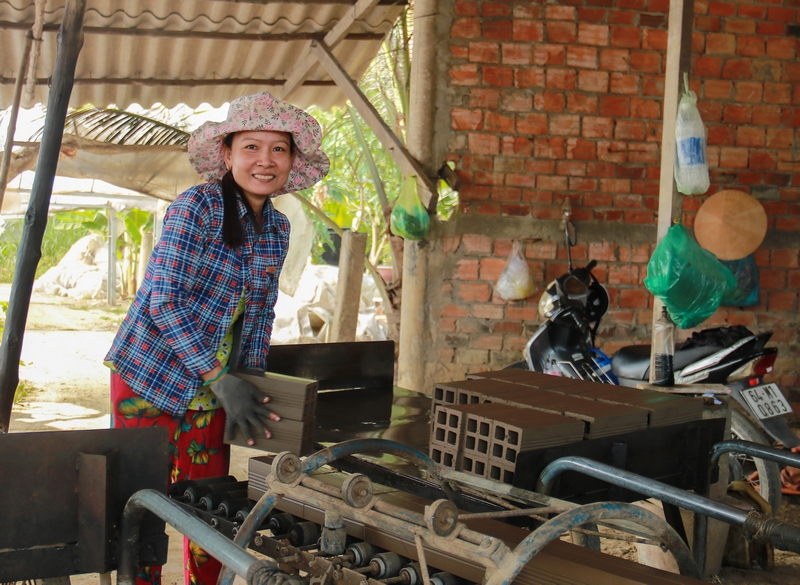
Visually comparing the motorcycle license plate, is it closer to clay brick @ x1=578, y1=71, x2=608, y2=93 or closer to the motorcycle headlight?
the motorcycle headlight

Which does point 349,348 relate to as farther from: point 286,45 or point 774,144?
point 774,144

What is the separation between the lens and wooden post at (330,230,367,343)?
19.8 ft

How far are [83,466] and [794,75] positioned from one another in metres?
4.86

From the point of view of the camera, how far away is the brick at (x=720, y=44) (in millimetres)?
4859

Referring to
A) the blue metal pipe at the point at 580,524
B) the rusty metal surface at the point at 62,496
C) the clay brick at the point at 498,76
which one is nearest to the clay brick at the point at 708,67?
the clay brick at the point at 498,76

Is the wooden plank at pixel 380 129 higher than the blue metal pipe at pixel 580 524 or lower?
higher

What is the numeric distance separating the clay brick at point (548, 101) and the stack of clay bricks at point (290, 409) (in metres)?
3.31

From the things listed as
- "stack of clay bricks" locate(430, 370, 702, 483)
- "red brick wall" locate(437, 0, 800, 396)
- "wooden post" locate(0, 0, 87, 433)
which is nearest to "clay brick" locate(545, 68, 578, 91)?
"red brick wall" locate(437, 0, 800, 396)

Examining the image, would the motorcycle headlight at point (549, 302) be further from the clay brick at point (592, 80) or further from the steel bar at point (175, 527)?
the steel bar at point (175, 527)

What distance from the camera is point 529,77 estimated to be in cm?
486

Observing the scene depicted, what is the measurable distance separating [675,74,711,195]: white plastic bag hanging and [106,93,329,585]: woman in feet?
4.52

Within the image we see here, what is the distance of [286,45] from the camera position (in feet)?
17.5

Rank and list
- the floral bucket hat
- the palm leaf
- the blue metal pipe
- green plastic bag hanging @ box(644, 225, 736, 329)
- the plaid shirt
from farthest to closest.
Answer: the palm leaf, green plastic bag hanging @ box(644, 225, 736, 329), the floral bucket hat, the plaid shirt, the blue metal pipe

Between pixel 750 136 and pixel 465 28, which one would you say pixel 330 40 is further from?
pixel 750 136
